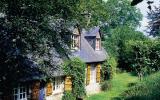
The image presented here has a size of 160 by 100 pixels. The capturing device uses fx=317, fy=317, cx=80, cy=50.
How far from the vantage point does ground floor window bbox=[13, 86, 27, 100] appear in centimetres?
1919

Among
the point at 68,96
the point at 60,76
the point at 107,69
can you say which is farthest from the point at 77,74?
the point at 107,69

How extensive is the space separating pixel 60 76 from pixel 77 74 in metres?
1.43

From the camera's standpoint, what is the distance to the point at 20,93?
19.4 meters

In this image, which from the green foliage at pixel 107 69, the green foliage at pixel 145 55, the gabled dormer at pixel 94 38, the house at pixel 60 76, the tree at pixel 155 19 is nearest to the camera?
the tree at pixel 155 19

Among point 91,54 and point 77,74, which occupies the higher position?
point 91,54

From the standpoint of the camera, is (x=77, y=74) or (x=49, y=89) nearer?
(x=49, y=89)

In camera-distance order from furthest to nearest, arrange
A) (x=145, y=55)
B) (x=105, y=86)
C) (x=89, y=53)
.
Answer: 1. (x=145, y=55)
2. (x=105, y=86)
3. (x=89, y=53)

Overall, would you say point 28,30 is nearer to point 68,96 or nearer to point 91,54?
point 68,96

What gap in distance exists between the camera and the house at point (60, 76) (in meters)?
18.1

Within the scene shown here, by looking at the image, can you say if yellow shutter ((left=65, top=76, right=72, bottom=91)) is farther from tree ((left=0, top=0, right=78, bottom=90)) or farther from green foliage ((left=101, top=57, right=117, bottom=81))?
tree ((left=0, top=0, right=78, bottom=90))

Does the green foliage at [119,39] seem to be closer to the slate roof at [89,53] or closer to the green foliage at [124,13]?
the slate roof at [89,53]

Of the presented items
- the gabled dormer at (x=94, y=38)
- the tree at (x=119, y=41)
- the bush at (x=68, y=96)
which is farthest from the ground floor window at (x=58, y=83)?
the tree at (x=119, y=41)

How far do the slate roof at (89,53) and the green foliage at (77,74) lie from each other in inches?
88.5

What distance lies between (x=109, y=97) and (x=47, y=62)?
39.6 feet
